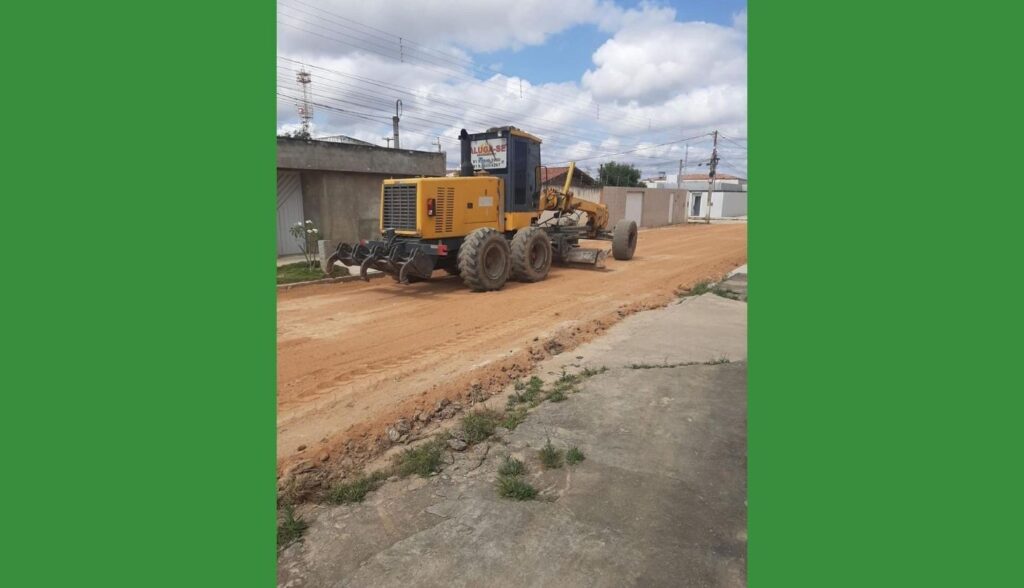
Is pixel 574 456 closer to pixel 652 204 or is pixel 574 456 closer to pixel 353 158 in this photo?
pixel 353 158

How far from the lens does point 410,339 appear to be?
288 inches

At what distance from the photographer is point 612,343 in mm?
6832

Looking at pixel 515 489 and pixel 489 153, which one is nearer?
pixel 515 489

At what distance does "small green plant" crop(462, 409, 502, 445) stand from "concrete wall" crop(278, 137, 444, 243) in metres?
12.4

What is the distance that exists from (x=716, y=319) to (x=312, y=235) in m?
10.1

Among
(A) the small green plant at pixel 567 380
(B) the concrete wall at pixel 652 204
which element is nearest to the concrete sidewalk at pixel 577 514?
(A) the small green plant at pixel 567 380

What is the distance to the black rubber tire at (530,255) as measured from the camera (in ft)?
38.1

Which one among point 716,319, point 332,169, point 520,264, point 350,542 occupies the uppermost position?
point 332,169

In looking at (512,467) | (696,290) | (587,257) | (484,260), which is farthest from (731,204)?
(512,467)

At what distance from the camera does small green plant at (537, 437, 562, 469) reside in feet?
11.8

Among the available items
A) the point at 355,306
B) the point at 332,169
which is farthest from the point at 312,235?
the point at 355,306

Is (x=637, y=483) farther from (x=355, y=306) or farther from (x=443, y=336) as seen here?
(x=355, y=306)

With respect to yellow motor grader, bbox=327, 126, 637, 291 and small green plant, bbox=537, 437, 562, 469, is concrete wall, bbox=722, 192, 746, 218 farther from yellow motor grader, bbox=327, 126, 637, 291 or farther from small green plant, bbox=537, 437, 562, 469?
small green plant, bbox=537, 437, 562, 469

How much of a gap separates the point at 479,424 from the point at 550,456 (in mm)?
766
